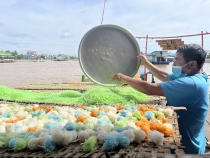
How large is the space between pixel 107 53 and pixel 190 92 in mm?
1097

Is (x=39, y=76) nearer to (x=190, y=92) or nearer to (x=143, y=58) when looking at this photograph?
(x=143, y=58)

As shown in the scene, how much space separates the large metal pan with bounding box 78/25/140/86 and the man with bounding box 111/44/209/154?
569 mm

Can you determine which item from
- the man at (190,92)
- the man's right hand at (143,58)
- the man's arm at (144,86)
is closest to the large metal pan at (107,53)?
the man's right hand at (143,58)

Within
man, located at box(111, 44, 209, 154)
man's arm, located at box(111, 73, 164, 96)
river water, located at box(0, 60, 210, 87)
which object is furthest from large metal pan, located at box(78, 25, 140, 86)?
river water, located at box(0, 60, 210, 87)

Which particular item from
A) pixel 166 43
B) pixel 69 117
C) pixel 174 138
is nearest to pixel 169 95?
pixel 174 138

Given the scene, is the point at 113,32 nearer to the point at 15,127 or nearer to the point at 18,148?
the point at 15,127

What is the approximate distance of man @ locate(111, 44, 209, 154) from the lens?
6.47ft

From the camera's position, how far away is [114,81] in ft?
8.57

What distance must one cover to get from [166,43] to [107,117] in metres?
5.22

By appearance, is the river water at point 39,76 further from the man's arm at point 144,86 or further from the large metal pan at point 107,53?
the man's arm at point 144,86

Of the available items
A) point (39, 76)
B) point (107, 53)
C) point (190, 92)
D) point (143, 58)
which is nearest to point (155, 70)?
point (143, 58)

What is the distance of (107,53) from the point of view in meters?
2.67

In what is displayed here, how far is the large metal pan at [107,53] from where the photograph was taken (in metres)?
2.63

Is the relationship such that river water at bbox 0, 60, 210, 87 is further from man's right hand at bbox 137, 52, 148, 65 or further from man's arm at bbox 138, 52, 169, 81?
man's right hand at bbox 137, 52, 148, 65
